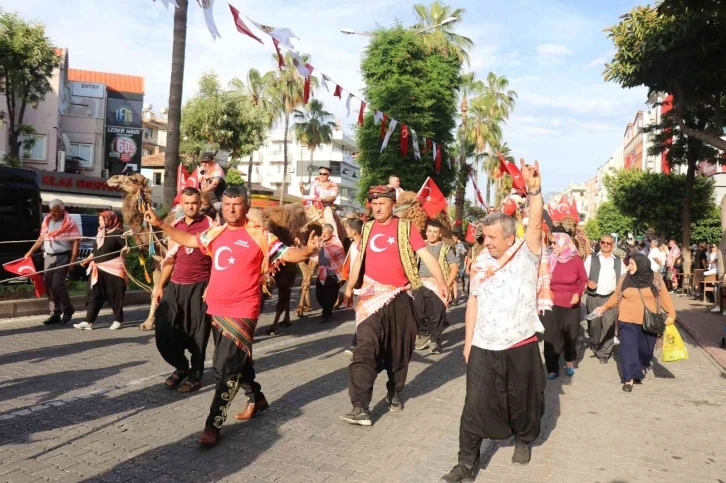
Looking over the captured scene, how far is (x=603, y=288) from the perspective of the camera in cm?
998

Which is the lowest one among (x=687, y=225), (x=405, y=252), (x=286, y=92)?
(x=405, y=252)

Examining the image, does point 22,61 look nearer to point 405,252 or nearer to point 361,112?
point 361,112

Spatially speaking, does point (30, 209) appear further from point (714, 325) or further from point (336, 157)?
point (336, 157)

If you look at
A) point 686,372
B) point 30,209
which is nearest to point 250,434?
point 686,372

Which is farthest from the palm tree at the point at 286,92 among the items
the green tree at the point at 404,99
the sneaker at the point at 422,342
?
the sneaker at the point at 422,342

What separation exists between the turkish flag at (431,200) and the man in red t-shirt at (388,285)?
5458 millimetres

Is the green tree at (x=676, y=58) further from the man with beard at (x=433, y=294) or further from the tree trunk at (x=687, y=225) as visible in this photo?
the man with beard at (x=433, y=294)

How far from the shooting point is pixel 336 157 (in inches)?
3462

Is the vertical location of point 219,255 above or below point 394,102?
below

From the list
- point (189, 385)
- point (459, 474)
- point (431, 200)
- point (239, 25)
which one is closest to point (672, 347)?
point (459, 474)

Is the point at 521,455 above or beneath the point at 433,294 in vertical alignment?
beneath

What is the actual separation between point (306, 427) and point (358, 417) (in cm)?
44

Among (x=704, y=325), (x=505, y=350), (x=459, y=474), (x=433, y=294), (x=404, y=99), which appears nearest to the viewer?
(x=459, y=474)

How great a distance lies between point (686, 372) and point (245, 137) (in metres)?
37.8
